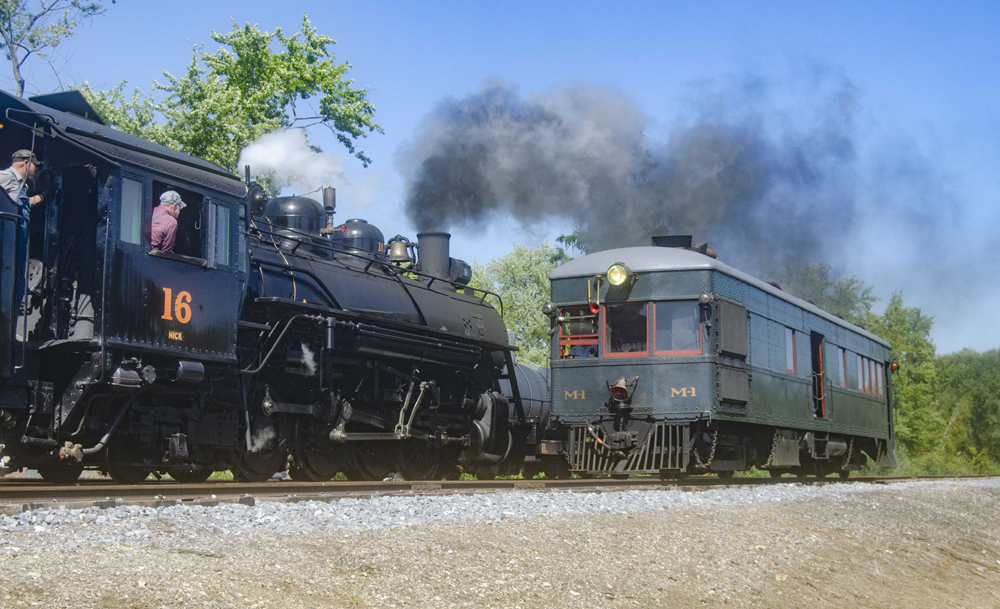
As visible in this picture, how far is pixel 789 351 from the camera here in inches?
530

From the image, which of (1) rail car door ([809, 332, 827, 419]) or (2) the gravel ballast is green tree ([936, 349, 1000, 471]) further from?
(2) the gravel ballast

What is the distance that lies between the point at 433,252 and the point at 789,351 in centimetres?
561

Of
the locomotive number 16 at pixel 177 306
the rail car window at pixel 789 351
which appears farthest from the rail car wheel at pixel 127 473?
the rail car window at pixel 789 351

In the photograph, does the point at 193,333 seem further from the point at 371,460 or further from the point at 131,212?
the point at 371,460

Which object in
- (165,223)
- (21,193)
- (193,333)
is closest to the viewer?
(21,193)

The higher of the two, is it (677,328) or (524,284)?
(524,284)

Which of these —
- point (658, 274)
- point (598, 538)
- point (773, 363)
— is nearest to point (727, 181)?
point (773, 363)

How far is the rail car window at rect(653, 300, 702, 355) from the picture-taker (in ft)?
36.4

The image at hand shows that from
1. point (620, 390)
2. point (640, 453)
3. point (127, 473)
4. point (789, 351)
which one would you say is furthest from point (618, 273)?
point (127, 473)

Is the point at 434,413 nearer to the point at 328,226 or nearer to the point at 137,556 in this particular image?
the point at 328,226

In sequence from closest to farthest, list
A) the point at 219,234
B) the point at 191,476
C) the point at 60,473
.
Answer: the point at 219,234 < the point at 60,473 < the point at 191,476

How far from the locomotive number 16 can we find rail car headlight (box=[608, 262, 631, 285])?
5.33 m

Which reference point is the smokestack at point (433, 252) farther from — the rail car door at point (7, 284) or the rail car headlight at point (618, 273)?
the rail car door at point (7, 284)

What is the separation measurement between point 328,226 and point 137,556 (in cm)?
927
